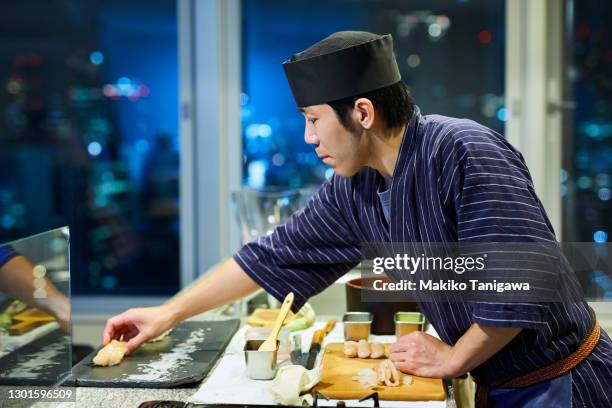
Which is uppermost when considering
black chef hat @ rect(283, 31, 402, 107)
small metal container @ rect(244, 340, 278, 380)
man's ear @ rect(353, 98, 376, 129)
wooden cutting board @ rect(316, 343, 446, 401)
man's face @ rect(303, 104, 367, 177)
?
black chef hat @ rect(283, 31, 402, 107)

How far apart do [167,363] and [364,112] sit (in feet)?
1.97

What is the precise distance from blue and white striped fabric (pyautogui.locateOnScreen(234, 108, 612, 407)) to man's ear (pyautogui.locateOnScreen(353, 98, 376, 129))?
68 mm

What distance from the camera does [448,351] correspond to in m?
1.36

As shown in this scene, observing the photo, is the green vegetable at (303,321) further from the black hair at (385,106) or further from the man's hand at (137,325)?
the black hair at (385,106)

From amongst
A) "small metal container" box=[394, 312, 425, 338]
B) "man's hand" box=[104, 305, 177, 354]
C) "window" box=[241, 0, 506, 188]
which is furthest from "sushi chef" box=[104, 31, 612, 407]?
"window" box=[241, 0, 506, 188]

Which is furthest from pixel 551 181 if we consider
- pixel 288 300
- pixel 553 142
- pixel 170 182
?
pixel 288 300

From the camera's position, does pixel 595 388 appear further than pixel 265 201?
No

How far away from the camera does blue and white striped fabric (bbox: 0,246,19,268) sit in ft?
3.77

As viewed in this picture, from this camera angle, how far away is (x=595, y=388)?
1374 mm

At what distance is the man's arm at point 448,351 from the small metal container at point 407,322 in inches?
7.2

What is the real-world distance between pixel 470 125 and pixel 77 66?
10.00 ft

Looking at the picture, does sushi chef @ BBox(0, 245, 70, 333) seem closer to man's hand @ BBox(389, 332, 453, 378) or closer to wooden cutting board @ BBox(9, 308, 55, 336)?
wooden cutting board @ BBox(9, 308, 55, 336)

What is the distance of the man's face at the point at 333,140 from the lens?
1399 millimetres

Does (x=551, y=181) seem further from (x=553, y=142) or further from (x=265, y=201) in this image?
(x=265, y=201)
